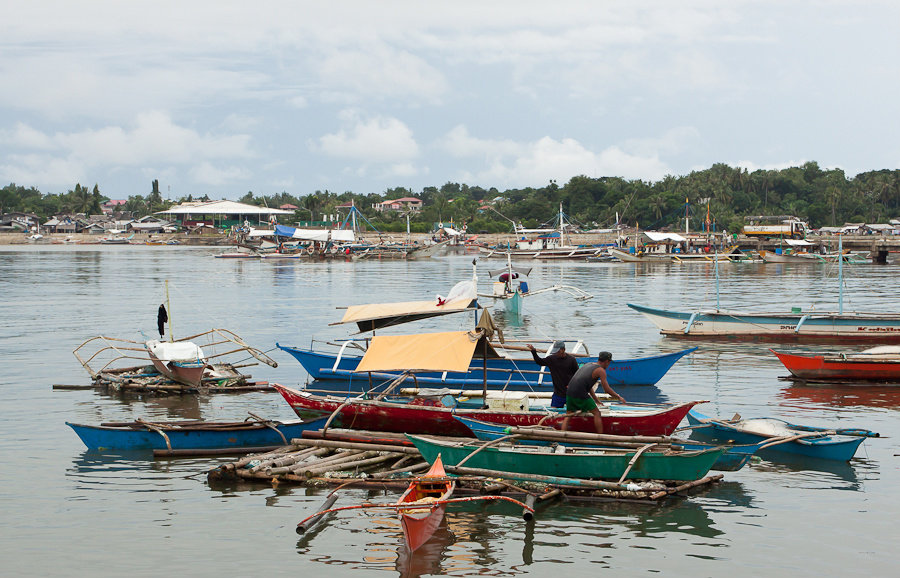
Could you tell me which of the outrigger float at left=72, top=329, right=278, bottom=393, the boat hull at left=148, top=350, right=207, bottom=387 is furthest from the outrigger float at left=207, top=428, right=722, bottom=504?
the outrigger float at left=72, top=329, right=278, bottom=393

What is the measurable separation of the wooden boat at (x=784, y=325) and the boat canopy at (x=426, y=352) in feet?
60.4

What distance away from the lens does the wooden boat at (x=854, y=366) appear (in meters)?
23.5

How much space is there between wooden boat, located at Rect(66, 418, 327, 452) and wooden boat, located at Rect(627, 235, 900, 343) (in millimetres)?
20972

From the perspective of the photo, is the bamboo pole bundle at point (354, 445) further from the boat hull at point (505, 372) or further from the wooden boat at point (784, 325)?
the wooden boat at point (784, 325)

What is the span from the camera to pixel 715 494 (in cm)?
1462

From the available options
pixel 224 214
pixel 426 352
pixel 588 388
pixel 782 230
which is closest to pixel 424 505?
pixel 588 388

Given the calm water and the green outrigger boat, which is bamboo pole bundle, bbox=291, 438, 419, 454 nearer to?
the green outrigger boat

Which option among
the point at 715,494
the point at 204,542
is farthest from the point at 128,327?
the point at 715,494


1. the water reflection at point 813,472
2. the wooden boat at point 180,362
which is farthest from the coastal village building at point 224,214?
the water reflection at point 813,472

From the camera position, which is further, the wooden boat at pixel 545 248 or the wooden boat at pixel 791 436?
the wooden boat at pixel 545 248

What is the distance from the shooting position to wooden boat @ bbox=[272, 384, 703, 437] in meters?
16.0

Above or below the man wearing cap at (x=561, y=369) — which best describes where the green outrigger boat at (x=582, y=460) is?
below

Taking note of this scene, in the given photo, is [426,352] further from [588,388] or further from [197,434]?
[197,434]

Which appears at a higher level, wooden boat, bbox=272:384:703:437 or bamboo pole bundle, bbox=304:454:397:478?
wooden boat, bbox=272:384:703:437
